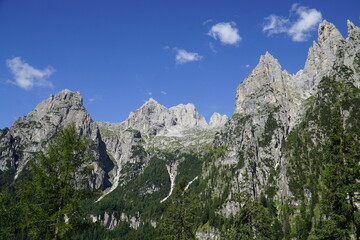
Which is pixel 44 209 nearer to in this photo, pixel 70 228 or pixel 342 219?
pixel 70 228

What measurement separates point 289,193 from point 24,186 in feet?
604

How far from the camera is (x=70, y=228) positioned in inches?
773

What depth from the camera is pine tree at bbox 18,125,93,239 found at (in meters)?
19.5

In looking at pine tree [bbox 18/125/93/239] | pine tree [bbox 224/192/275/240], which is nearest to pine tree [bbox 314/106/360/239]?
pine tree [bbox 224/192/275/240]

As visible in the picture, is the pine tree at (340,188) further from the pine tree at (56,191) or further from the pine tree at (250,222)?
the pine tree at (56,191)

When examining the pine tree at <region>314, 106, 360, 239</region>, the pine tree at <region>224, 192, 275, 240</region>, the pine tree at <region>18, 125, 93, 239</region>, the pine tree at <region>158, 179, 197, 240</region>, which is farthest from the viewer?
the pine tree at <region>158, 179, 197, 240</region>

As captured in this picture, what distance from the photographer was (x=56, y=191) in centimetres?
2047

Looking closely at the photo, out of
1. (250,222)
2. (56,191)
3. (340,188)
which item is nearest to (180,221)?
(250,222)

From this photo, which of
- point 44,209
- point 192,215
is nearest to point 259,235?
point 192,215

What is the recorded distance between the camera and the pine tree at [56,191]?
1948 cm

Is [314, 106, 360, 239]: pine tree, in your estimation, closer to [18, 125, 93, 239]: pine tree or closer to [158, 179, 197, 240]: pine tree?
[158, 179, 197, 240]: pine tree

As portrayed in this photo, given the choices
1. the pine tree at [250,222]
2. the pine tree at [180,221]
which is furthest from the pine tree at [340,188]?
the pine tree at [180,221]

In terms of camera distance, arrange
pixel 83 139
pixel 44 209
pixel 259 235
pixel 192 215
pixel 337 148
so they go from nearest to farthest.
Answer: pixel 44 209 → pixel 83 139 → pixel 337 148 → pixel 259 235 → pixel 192 215

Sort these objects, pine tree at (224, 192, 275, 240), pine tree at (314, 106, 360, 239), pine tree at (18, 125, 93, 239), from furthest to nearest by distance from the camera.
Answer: pine tree at (224, 192, 275, 240)
pine tree at (314, 106, 360, 239)
pine tree at (18, 125, 93, 239)
